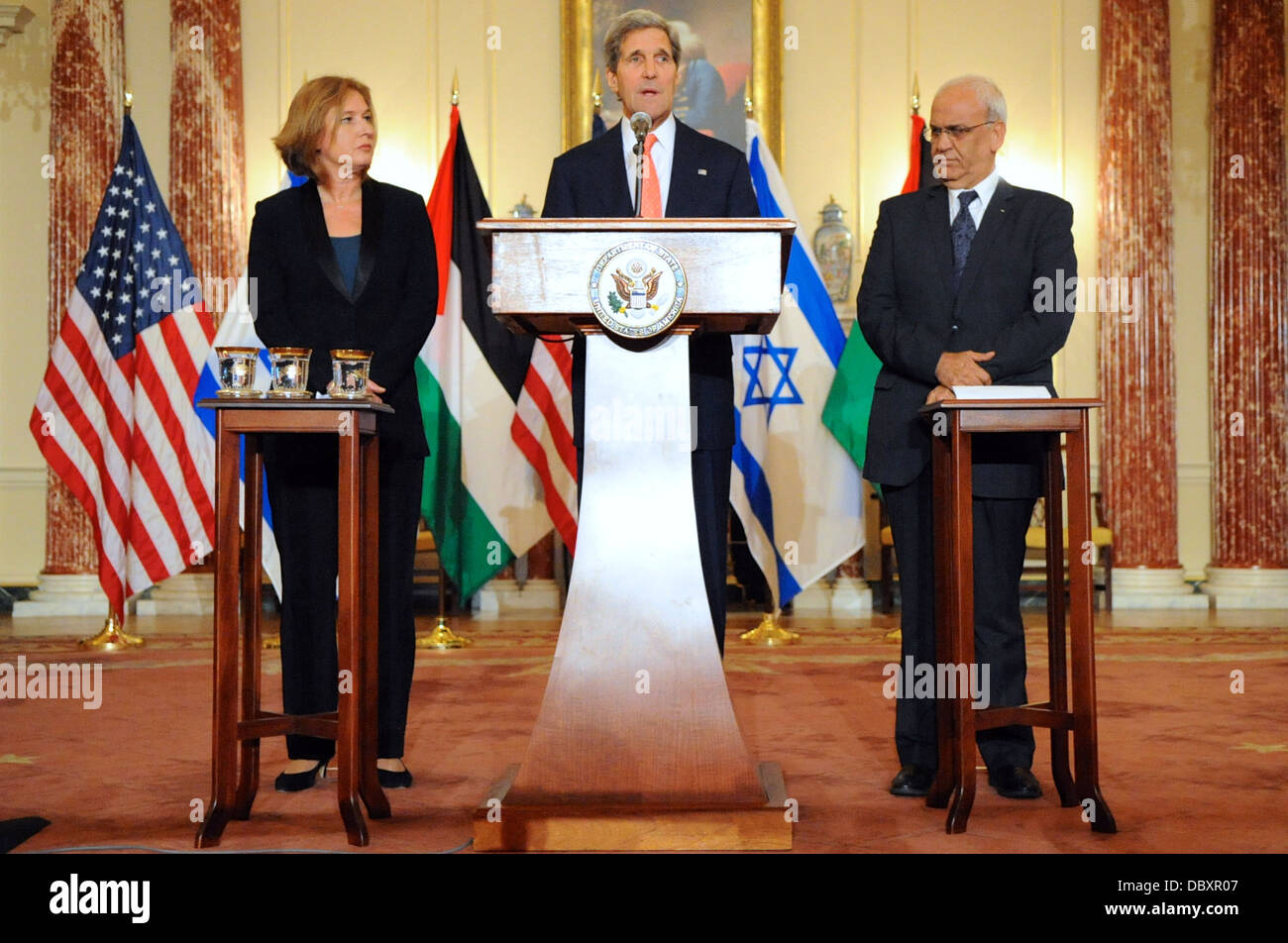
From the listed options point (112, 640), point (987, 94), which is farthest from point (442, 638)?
point (987, 94)

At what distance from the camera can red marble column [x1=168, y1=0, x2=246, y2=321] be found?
28.3 ft

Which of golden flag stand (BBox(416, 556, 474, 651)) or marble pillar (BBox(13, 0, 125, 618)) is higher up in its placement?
marble pillar (BBox(13, 0, 125, 618))

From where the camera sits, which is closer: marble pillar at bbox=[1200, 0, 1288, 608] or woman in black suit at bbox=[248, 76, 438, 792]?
woman in black suit at bbox=[248, 76, 438, 792]

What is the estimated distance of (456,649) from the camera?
6668 millimetres

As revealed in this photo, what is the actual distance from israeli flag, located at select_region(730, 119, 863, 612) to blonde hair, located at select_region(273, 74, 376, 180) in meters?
3.99

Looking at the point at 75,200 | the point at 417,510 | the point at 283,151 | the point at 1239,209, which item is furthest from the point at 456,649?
the point at 1239,209

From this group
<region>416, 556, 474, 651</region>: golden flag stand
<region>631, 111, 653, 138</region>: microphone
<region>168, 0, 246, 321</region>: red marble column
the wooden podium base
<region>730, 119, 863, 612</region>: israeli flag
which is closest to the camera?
the wooden podium base

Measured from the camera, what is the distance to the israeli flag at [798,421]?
7066 millimetres

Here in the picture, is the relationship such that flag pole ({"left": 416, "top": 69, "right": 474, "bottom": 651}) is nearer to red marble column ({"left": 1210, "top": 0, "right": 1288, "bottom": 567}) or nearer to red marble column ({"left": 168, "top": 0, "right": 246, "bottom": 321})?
red marble column ({"left": 168, "top": 0, "right": 246, "bottom": 321})

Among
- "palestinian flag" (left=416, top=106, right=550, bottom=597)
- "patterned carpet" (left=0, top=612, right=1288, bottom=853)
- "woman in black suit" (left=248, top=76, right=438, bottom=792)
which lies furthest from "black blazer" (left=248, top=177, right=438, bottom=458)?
"palestinian flag" (left=416, top=106, right=550, bottom=597)

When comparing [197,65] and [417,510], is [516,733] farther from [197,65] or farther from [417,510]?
[197,65]

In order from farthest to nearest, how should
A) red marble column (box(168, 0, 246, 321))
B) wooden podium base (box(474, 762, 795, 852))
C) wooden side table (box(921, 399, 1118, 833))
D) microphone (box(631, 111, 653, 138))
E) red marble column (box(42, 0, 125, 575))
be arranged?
red marble column (box(168, 0, 246, 321)) → red marble column (box(42, 0, 125, 575)) → wooden side table (box(921, 399, 1118, 833)) → microphone (box(631, 111, 653, 138)) → wooden podium base (box(474, 762, 795, 852))

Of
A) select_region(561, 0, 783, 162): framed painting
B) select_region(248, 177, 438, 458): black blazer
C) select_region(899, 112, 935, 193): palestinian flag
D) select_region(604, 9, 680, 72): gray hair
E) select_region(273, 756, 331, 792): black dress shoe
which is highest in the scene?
select_region(561, 0, 783, 162): framed painting

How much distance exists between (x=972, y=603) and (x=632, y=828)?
983mm
